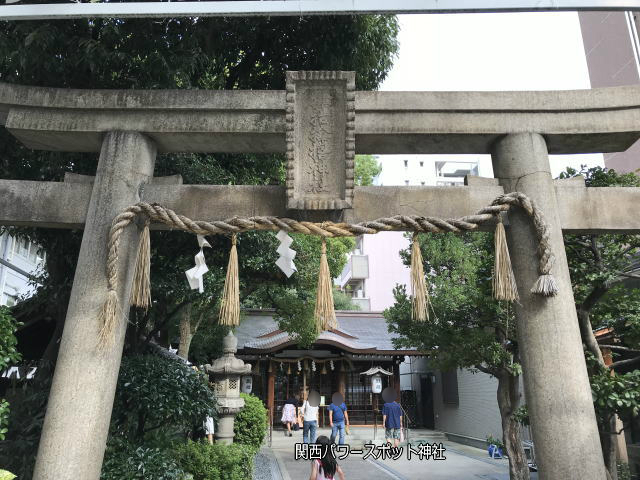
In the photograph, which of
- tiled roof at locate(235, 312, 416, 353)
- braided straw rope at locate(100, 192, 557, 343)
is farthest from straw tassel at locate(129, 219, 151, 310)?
tiled roof at locate(235, 312, 416, 353)

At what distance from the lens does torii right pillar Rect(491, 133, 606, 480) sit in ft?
11.0

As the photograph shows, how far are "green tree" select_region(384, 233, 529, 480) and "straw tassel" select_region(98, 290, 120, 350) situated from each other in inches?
238

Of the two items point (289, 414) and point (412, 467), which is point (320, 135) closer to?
point (412, 467)

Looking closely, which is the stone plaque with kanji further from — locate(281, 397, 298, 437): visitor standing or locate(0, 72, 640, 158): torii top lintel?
locate(281, 397, 298, 437): visitor standing

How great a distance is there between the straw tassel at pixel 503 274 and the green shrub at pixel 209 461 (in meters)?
4.83

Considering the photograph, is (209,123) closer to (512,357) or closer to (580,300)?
(580,300)

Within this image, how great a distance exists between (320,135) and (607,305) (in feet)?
16.8

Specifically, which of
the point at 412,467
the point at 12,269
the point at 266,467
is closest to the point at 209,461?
the point at 266,467

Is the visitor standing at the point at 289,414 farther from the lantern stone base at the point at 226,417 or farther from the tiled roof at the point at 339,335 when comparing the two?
the lantern stone base at the point at 226,417

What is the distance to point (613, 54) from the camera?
1263 centimetres

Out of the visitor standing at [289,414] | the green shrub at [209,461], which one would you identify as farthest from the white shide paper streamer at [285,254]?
the visitor standing at [289,414]

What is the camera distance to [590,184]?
5766 millimetres

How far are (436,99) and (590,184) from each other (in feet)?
9.73

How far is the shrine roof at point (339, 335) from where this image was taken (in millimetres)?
18109
